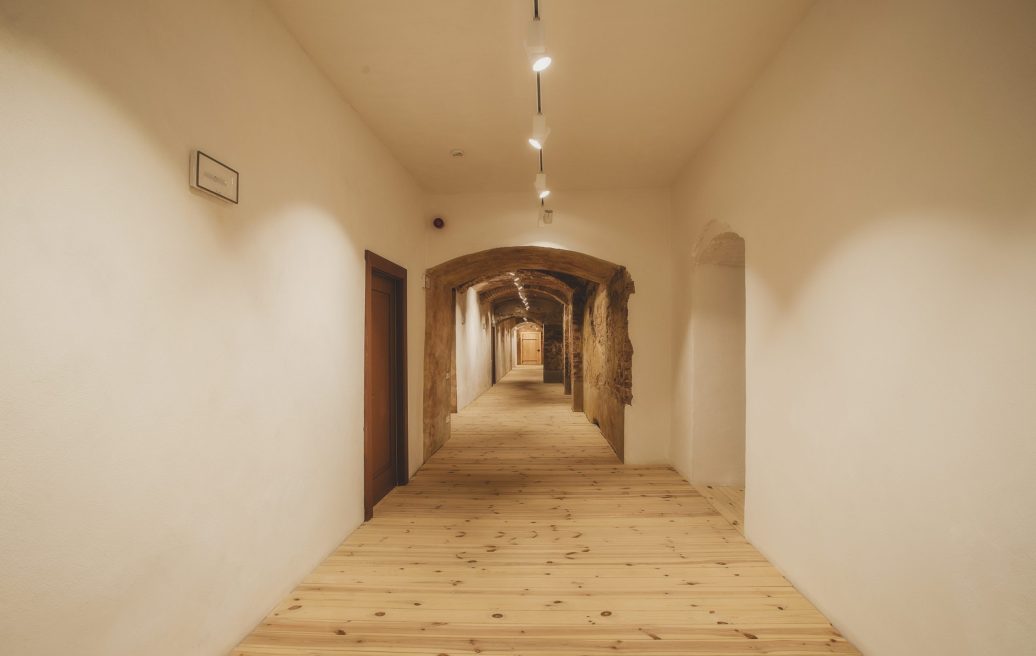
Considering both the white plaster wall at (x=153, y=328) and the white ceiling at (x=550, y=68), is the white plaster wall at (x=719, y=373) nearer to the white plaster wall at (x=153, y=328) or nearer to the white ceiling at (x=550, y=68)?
the white ceiling at (x=550, y=68)

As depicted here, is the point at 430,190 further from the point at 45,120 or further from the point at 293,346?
the point at 45,120

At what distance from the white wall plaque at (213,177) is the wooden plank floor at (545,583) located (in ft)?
Result: 6.75

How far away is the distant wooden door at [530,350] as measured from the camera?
3094cm

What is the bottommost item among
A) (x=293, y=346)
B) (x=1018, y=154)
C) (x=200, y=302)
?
(x=293, y=346)

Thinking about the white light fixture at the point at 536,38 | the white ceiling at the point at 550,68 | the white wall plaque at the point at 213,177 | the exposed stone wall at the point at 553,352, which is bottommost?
the exposed stone wall at the point at 553,352

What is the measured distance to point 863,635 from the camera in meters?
1.95

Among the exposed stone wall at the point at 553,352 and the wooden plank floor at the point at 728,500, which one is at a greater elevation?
the exposed stone wall at the point at 553,352

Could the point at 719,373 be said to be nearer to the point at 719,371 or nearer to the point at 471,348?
the point at 719,371

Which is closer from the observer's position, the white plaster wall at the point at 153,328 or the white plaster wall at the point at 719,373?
the white plaster wall at the point at 153,328

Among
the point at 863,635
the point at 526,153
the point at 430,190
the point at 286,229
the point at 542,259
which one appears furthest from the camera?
the point at 542,259

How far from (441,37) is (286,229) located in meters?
1.41

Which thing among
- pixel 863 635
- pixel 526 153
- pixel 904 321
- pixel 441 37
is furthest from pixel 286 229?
pixel 863 635

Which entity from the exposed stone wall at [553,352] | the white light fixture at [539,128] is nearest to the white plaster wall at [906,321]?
the white light fixture at [539,128]

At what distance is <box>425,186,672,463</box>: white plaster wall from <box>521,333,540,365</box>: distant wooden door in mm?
25778
